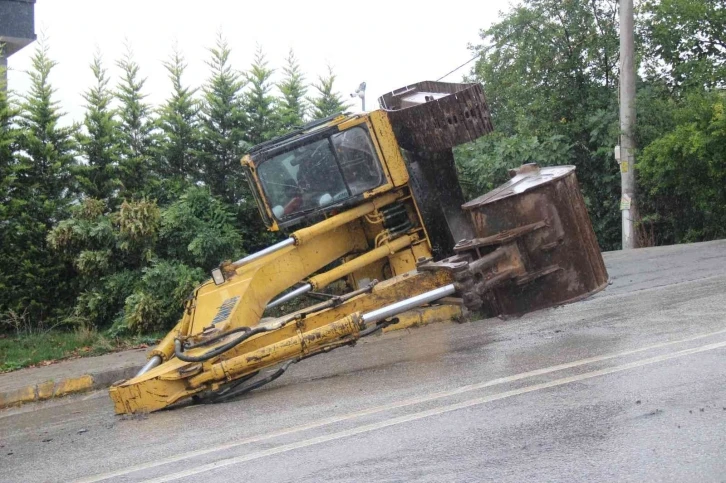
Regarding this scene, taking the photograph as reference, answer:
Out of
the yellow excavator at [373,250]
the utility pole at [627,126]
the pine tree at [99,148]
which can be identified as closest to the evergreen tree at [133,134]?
the pine tree at [99,148]

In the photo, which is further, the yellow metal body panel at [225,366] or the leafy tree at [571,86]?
the leafy tree at [571,86]

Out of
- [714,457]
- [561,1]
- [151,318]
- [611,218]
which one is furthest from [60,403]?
[561,1]

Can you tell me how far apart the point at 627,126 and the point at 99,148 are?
9.71 meters

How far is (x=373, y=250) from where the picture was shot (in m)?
10.2

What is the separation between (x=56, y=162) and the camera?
13547 millimetres

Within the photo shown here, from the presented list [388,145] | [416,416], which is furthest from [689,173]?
[416,416]

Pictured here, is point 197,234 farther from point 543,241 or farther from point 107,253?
point 543,241

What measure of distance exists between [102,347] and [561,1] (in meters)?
14.6

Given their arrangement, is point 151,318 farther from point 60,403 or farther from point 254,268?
point 254,268

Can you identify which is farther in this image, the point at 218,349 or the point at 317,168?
the point at 317,168

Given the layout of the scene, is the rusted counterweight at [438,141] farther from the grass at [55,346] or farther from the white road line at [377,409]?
the grass at [55,346]

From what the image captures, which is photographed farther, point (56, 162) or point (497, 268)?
point (56, 162)

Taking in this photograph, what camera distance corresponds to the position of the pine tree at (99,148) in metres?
13.9

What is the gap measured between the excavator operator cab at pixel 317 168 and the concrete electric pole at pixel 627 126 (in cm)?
815
